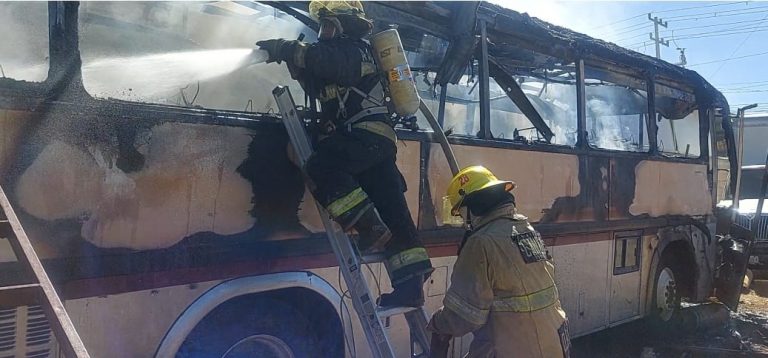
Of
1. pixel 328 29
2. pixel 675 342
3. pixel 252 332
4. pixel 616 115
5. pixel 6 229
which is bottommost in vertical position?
pixel 675 342

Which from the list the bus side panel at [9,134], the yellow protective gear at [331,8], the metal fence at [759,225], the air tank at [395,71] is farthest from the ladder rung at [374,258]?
the metal fence at [759,225]

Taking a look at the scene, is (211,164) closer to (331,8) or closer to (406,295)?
(331,8)

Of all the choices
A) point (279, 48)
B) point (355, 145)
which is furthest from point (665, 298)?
point (279, 48)

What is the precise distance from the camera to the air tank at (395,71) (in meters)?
3.17

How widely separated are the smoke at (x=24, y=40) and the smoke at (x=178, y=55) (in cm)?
16

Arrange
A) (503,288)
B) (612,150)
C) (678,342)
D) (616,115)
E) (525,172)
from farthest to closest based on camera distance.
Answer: (678,342), (616,115), (612,150), (525,172), (503,288)

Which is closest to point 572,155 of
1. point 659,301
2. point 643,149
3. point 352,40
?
point 643,149

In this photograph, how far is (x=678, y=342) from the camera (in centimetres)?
672

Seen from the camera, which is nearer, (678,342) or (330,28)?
(330,28)

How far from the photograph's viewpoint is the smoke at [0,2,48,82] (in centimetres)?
244

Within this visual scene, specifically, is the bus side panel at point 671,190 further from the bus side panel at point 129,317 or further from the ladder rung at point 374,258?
the bus side panel at point 129,317

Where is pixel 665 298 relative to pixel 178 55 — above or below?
below

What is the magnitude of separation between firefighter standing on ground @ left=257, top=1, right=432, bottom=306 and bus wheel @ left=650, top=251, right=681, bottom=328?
14.7ft

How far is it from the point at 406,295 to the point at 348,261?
366 millimetres
